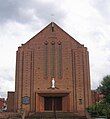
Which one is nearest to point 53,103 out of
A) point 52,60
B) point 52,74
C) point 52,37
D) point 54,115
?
point 52,74

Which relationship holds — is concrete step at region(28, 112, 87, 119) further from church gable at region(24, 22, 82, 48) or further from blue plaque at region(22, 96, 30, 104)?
church gable at region(24, 22, 82, 48)

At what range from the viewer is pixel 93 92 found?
4203cm

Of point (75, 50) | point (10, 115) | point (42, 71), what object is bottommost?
point (10, 115)

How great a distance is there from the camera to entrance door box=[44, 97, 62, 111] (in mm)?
41000

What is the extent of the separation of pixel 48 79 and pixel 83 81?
4771mm

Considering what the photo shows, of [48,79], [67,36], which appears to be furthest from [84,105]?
[67,36]

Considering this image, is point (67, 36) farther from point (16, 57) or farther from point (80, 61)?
point (16, 57)

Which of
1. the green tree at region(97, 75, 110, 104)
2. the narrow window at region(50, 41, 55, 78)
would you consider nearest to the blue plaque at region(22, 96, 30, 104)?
the narrow window at region(50, 41, 55, 78)

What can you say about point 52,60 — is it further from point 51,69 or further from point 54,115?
point 54,115

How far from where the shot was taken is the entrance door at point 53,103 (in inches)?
1614

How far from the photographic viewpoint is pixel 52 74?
1625 inches

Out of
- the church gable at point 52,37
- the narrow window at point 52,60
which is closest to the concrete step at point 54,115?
the narrow window at point 52,60

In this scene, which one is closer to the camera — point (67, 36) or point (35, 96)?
point (35, 96)

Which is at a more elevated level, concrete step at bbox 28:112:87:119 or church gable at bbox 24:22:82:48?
church gable at bbox 24:22:82:48
